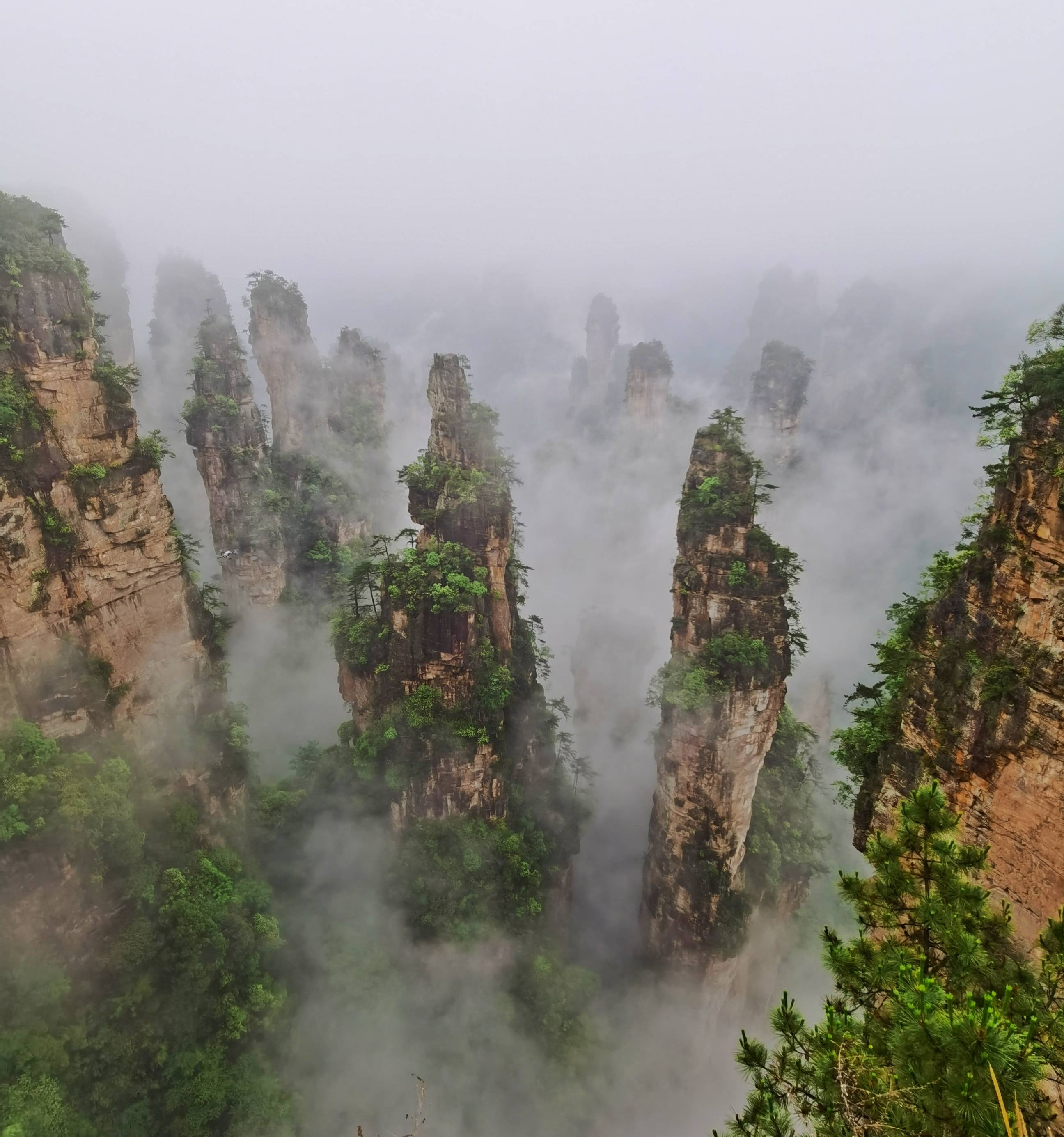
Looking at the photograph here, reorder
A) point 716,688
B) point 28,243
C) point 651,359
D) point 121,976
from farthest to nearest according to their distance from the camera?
1. point 651,359
2. point 716,688
3. point 121,976
4. point 28,243

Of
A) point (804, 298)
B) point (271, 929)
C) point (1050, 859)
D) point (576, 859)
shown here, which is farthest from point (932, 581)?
point (804, 298)

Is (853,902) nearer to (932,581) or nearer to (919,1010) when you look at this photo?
(919,1010)

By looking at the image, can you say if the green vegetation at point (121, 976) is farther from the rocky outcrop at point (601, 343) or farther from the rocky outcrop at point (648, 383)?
the rocky outcrop at point (601, 343)

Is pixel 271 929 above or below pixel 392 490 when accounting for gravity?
below

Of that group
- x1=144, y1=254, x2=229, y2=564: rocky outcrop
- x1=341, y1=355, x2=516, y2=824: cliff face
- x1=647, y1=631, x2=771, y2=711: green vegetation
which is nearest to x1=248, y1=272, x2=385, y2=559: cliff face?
x1=144, y1=254, x2=229, y2=564: rocky outcrop

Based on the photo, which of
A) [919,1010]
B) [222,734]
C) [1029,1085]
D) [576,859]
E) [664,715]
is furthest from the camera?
[576,859]

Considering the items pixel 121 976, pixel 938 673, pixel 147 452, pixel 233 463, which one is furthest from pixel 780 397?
pixel 121 976

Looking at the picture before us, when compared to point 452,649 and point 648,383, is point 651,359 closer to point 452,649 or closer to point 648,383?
point 648,383
